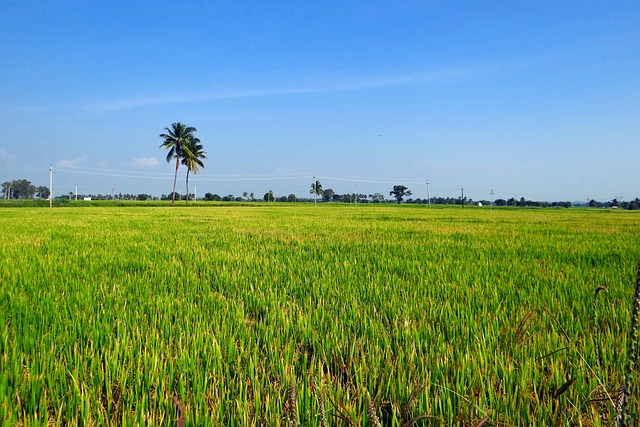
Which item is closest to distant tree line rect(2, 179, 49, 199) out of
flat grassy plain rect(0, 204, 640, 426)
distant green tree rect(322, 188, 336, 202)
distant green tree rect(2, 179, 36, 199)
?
distant green tree rect(2, 179, 36, 199)

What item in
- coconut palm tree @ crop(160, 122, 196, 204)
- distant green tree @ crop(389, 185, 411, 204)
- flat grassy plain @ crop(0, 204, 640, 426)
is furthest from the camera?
distant green tree @ crop(389, 185, 411, 204)

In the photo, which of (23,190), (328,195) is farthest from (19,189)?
(328,195)

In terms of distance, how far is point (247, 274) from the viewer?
13.7ft

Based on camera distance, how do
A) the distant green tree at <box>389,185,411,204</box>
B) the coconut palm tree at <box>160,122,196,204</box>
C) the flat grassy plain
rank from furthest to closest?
the distant green tree at <box>389,185,411,204</box> < the coconut palm tree at <box>160,122,196,204</box> < the flat grassy plain

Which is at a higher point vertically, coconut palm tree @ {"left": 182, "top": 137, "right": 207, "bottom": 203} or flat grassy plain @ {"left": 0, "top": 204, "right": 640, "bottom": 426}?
coconut palm tree @ {"left": 182, "top": 137, "right": 207, "bottom": 203}

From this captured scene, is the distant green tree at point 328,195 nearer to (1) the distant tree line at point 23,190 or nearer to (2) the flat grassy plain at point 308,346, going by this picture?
(1) the distant tree line at point 23,190

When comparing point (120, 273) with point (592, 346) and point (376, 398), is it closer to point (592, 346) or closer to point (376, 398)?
point (376, 398)

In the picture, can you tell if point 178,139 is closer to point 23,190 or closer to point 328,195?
point 328,195

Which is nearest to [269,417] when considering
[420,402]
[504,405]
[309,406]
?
[309,406]

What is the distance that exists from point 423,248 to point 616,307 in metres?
3.92

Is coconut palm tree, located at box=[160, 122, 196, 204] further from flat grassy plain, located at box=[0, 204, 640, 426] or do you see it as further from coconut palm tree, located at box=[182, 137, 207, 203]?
flat grassy plain, located at box=[0, 204, 640, 426]

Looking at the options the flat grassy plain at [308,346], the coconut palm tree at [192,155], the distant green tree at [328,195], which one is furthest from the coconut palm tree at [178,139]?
the distant green tree at [328,195]

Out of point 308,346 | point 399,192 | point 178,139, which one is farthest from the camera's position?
point 399,192

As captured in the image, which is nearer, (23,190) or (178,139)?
(178,139)
